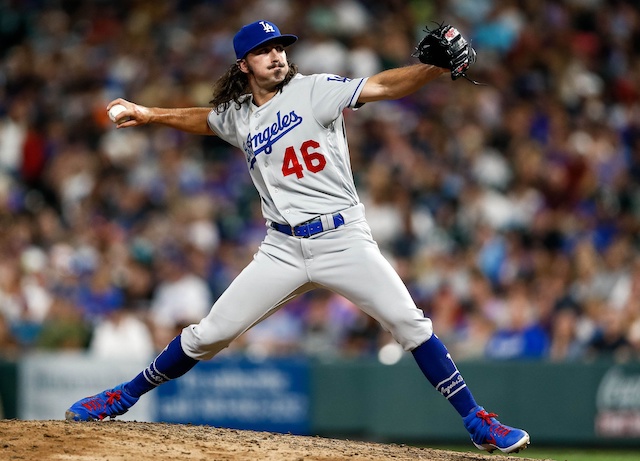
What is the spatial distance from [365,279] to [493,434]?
90 centimetres

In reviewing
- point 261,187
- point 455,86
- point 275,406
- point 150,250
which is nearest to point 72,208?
point 150,250

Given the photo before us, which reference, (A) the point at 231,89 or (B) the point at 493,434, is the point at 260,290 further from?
(B) the point at 493,434

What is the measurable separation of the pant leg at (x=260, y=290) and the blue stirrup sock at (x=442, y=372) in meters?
0.62

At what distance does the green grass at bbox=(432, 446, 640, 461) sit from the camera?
28.6ft

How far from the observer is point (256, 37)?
5.17m

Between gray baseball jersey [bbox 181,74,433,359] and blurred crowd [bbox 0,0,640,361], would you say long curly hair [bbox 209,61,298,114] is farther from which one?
blurred crowd [bbox 0,0,640,361]

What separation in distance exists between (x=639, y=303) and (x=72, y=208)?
570 cm

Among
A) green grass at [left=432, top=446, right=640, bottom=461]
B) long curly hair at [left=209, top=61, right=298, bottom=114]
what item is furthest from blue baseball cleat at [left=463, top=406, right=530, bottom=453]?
green grass at [left=432, top=446, right=640, bottom=461]

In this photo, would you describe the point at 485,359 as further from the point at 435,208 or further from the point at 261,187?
the point at 261,187

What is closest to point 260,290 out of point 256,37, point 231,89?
point 231,89

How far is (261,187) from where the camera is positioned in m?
5.34

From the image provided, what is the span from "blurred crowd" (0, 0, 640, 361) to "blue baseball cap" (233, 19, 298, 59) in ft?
16.0

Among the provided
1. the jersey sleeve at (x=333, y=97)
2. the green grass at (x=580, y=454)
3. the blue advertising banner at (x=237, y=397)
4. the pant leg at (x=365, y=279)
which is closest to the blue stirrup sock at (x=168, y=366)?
the pant leg at (x=365, y=279)

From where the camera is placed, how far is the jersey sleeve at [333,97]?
16.4 feet
